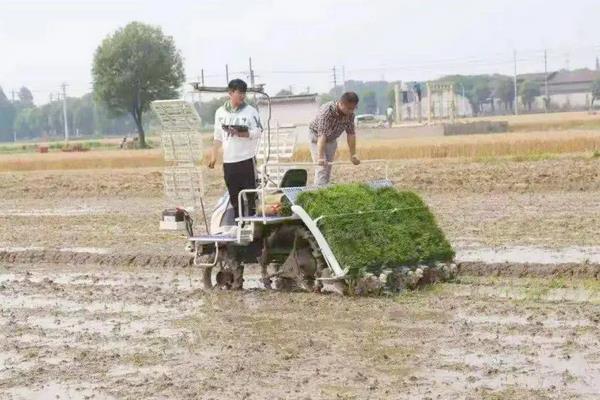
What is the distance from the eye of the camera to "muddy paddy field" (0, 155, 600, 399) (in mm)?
8242

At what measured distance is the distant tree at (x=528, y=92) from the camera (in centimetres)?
15188

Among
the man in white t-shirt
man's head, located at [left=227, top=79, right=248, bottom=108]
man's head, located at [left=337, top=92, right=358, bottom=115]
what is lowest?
the man in white t-shirt

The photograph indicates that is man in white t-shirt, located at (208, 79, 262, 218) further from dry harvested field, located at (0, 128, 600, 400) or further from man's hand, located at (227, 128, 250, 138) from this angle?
dry harvested field, located at (0, 128, 600, 400)

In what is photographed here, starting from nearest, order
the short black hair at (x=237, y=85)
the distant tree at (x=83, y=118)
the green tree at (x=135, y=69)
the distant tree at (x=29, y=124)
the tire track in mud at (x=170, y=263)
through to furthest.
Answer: the short black hair at (x=237, y=85), the tire track in mud at (x=170, y=263), the green tree at (x=135, y=69), the distant tree at (x=83, y=118), the distant tree at (x=29, y=124)

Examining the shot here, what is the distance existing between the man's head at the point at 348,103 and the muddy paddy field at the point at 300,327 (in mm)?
2142

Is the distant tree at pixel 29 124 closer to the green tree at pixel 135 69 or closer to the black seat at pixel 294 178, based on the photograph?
the green tree at pixel 135 69

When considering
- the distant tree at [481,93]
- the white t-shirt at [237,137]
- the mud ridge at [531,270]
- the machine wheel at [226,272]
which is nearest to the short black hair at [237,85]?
the white t-shirt at [237,137]

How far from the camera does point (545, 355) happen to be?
8727mm

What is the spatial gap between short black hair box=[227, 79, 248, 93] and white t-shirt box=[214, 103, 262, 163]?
24 centimetres

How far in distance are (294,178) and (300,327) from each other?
9.34ft

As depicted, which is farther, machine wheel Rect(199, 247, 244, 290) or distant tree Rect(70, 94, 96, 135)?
distant tree Rect(70, 94, 96, 135)

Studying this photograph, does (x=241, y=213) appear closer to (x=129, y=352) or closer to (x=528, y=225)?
(x=129, y=352)

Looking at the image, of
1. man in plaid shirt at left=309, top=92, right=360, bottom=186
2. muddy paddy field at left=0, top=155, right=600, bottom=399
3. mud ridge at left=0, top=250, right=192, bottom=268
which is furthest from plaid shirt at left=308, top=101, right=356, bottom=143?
mud ridge at left=0, top=250, right=192, bottom=268

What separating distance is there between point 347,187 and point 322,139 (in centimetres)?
77
